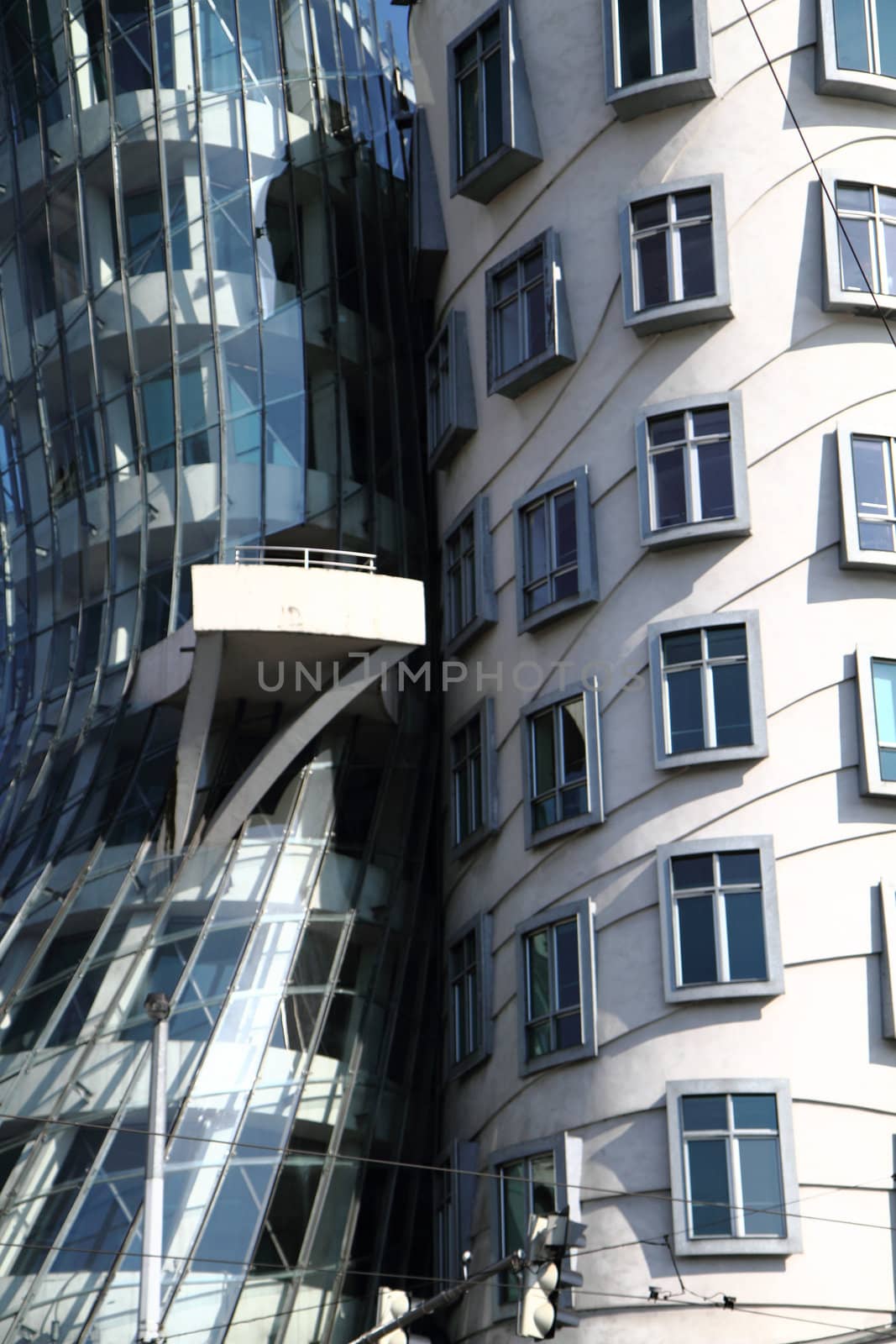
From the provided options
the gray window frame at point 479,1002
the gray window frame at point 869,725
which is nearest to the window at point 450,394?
the gray window frame at point 479,1002

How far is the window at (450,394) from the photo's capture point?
2967cm

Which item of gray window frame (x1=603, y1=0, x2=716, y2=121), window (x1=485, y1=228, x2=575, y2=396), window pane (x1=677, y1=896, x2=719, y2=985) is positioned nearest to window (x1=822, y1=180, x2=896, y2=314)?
gray window frame (x1=603, y1=0, x2=716, y2=121)

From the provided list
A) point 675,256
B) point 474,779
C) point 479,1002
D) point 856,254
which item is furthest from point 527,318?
point 479,1002

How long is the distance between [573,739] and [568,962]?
279 cm

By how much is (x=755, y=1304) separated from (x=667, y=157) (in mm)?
14400

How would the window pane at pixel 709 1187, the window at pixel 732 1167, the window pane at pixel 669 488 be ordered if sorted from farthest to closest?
the window pane at pixel 669 488
the window pane at pixel 709 1187
the window at pixel 732 1167

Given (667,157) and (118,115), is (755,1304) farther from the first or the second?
(118,115)

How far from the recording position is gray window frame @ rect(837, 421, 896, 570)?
81.9 ft

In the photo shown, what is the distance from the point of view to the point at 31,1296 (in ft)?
80.0

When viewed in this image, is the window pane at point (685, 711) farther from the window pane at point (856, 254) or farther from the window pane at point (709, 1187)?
the window pane at point (856, 254)

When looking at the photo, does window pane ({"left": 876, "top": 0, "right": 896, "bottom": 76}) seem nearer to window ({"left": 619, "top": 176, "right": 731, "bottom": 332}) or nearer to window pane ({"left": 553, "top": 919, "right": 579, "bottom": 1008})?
window ({"left": 619, "top": 176, "right": 731, "bottom": 332})

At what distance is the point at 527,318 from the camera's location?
28.5m

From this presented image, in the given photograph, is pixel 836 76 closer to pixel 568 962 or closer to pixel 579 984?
pixel 568 962

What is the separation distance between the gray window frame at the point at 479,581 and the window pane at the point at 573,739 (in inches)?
96.9
